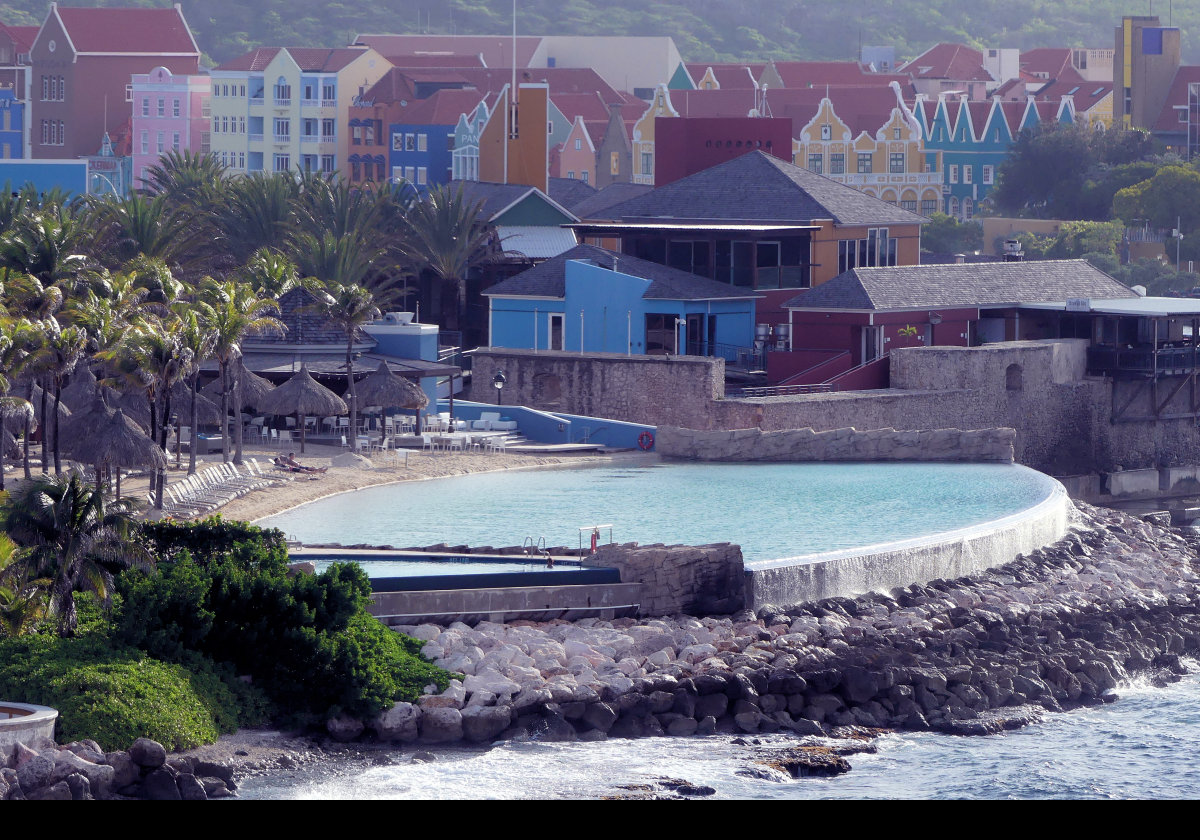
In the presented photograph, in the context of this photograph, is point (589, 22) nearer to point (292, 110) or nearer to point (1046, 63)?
point (1046, 63)

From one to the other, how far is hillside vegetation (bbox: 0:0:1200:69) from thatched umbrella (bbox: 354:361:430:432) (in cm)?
13776

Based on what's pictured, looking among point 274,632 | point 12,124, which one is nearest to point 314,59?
point 12,124

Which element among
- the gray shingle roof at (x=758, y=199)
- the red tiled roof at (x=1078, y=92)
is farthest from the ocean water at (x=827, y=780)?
the red tiled roof at (x=1078, y=92)

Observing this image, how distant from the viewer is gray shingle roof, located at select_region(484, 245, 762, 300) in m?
45.4

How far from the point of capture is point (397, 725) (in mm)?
18797

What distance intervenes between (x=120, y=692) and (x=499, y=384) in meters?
26.4

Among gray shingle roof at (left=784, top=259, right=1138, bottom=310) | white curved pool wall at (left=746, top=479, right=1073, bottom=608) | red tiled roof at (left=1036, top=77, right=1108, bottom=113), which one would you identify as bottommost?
white curved pool wall at (left=746, top=479, right=1073, bottom=608)

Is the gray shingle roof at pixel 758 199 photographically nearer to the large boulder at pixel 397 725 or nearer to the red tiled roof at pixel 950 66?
the large boulder at pixel 397 725

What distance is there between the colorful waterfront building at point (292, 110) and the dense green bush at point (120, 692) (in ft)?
242

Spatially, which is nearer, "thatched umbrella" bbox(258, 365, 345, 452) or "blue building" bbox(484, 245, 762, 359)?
"thatched umbrella" bbox(258, 365, 345, 452)

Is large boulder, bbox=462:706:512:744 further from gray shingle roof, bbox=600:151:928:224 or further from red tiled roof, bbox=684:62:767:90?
red tiled roof, bbox=684:62:767:90

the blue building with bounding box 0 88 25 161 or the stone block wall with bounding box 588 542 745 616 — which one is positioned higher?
the blue building with bounding box 0 88 25 161

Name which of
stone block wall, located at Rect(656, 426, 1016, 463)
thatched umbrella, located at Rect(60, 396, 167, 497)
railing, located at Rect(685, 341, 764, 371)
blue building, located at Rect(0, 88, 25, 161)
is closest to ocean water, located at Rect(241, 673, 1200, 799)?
thatched umbrella, located at Rect(60, 396, 167, 497)
